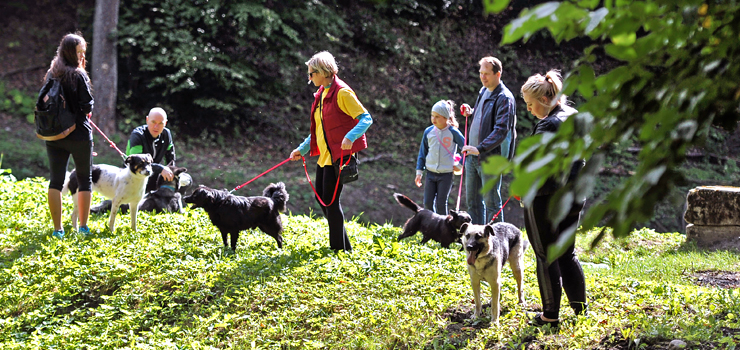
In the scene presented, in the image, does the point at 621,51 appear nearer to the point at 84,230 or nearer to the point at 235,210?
the point at 235,210

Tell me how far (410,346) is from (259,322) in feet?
4.12

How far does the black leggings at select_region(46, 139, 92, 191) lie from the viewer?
667cm

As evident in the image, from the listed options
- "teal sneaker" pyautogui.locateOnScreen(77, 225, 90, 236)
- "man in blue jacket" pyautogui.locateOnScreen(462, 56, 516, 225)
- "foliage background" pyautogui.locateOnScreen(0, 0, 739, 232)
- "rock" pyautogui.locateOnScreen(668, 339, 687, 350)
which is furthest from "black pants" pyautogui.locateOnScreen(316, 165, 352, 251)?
"foliage background" pyautogui.locateOnScreen(0, 0, 739, 232)

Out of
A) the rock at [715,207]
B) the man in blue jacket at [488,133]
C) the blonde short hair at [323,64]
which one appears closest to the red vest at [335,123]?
the blonde short hair at [323,64]

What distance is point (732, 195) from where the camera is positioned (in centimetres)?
805

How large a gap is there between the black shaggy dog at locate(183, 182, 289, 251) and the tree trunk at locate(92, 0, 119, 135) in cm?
921

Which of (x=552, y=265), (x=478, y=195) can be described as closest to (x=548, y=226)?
(x=552, y=265)

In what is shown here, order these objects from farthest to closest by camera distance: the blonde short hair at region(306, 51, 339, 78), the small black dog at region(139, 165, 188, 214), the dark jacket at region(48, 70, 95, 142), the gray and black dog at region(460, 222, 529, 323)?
1. the small black dog at region(139, 165, 188, 214)
2. the dark jacket at region(48, 70, 95, 142)
3. the blonde short hair at region(306, 51, 339, 78)
4. the gray and black dog at region(460, 222, 529, 323)

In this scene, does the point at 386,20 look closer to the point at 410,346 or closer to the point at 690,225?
the point at 690,225

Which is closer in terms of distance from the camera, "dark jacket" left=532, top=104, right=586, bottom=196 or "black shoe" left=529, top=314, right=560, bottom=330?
"dark jacket" left=532, top=104, right=586, bottom=196

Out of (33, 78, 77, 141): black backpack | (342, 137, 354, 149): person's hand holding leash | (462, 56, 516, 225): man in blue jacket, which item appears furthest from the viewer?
(462, 56, 516, 225): man in blue jacket

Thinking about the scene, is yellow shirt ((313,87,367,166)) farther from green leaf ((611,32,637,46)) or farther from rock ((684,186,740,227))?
rock ((684,186,740,227))

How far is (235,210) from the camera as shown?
6266mm

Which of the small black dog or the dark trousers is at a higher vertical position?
the dark trousers
